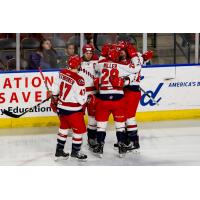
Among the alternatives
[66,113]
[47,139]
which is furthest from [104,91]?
[47,139]

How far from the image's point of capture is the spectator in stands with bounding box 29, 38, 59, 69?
31.2 feet

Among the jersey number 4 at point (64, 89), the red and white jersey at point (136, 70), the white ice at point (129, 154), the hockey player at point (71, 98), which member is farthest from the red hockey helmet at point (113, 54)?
the white ice at point (129, 154)

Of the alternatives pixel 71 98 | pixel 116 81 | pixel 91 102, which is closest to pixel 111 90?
pixel 116 81

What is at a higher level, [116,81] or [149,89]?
[116,81]

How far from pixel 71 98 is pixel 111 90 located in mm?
478

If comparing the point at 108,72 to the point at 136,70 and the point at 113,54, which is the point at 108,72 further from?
the point at 136,70

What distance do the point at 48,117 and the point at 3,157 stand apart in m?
1.28

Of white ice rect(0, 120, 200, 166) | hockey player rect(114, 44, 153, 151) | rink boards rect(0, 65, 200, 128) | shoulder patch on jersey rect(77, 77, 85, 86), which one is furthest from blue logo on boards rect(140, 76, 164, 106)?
shoulder patch on jersey rect(77, 77, 85, 86)

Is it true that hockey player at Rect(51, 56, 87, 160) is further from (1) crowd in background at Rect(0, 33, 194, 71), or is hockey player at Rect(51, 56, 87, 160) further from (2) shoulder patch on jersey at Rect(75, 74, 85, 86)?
(1) crowd in background at Rect(0, 33, 194, 71)

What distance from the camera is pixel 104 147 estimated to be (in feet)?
28.5

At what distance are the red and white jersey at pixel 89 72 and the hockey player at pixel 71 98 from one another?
0.41m

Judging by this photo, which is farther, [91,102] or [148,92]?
[148,92]

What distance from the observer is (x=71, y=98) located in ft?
25.8

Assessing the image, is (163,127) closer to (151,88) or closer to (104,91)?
(151,88)
